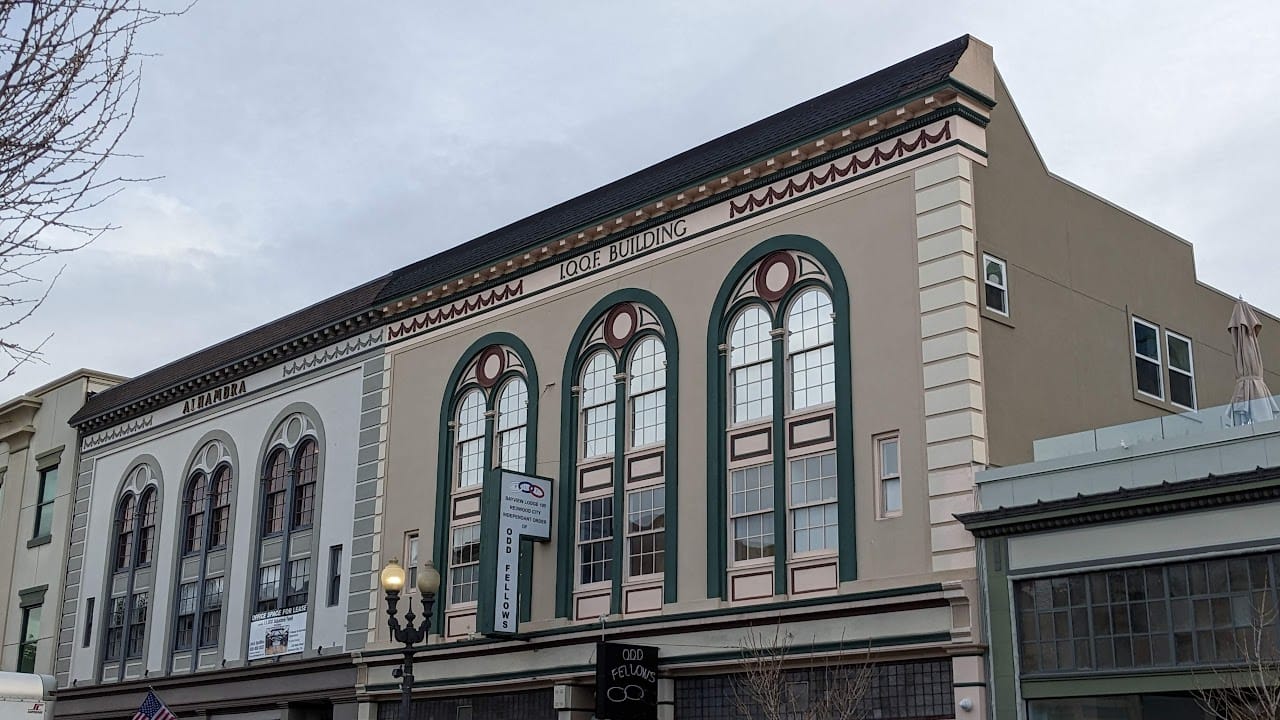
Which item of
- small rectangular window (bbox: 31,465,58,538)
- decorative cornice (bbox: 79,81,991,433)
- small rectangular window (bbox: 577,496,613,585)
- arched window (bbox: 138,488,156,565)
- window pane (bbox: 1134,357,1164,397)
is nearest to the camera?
decorative cornice (bbox: 79,81,991,433)

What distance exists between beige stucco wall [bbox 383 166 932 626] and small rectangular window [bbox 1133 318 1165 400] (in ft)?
17.6

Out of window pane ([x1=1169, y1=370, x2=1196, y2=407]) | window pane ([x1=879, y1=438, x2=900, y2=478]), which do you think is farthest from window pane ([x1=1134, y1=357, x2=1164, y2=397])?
window pane ([x1=879, y1=438, x2=900, y2=478])

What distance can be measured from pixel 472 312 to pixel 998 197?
12678mm

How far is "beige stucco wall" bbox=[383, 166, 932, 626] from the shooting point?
22.8 meters

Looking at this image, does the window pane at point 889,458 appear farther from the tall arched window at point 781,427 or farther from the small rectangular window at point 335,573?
the small rectangular window at point 335,573

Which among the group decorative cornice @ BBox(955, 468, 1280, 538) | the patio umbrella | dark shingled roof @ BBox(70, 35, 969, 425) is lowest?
decorative cornice @ BBox(955, 468, 1280, 538)

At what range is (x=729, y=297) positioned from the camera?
2631 cm

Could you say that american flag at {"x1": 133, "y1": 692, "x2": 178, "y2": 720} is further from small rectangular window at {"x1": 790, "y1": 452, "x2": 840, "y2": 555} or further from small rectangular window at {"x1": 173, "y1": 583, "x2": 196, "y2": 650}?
small rectangular window at {"x1": 790, "y1": 452, "x2": 840, "y2": 555}

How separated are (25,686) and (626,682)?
9606 millimetres

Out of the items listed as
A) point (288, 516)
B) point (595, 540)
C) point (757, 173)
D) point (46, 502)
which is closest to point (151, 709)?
point (288, 516)

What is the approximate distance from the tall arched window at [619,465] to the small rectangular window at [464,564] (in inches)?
111

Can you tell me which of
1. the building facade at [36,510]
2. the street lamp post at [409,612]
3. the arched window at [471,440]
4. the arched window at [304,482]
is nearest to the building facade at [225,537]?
the arched window at [304,482]

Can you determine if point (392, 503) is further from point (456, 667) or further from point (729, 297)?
point (729, 297)

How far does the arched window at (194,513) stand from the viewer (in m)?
39.3
